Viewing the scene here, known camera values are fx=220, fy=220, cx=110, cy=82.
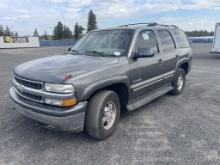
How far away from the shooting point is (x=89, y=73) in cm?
325

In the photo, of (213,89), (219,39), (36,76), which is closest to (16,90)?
(36,76)

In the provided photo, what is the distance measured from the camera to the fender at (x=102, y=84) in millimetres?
3175

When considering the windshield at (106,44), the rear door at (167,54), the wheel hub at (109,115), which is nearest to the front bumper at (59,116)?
the wheel hub at (109,115)

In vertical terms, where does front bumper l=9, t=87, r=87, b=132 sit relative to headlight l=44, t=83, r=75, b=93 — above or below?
below

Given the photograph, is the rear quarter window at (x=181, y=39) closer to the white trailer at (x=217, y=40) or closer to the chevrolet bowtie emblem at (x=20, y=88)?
the chevrolet bowtie emblem at (x=20, y=88)

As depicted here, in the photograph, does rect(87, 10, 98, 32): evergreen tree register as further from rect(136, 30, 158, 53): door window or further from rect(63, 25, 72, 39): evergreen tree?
rect(136, 30, 158, 53): door window

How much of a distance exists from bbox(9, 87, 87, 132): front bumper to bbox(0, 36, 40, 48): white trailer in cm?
3916

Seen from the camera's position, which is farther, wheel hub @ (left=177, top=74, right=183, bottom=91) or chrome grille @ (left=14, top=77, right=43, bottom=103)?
wheel hub @ (left=177, top=74, right=183, bottom=91)

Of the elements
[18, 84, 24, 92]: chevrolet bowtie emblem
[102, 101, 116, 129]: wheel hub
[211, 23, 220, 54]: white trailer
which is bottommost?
[102, 101, 116, 129]: wheel hub

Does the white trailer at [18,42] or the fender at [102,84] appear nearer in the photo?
the fender at [102,84]

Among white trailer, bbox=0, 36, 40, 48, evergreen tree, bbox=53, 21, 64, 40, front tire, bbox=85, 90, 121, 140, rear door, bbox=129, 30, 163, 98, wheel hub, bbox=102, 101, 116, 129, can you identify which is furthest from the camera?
evergreen tree, bbox=53, 21, 64, 40

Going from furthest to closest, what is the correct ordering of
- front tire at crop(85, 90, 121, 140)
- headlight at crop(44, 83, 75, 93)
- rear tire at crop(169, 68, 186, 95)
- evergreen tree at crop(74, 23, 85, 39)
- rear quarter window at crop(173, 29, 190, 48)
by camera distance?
evergreen tree at crop(74, 23, 85, 39), rear quarter window at crop(173, 29, 190, 48), rear tire at crop(169, 68, 186, 95), front tire at crop(85, 90, 121, 140), headlight at crop(44, 83, 75, 93)

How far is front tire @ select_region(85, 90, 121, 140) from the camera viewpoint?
3.33 metres

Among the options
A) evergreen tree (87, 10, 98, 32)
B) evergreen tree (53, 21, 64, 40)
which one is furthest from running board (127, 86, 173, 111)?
evergreen tree (53, 21, 64, 40)
